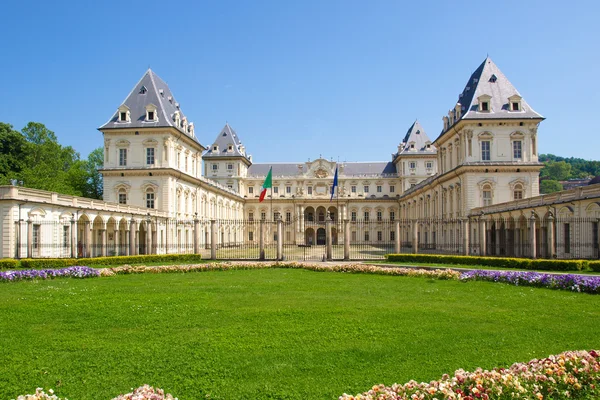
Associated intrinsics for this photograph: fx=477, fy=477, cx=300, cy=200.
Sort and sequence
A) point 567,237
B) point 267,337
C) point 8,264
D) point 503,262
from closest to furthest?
point 267,337 → point 8,264 → point 503,262 → point 567,237

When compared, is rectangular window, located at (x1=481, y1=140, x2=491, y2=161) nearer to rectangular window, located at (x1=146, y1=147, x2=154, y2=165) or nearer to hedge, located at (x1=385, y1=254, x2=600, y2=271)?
hedge, located at (x1=385, y1=254, x2=600, y2=271)

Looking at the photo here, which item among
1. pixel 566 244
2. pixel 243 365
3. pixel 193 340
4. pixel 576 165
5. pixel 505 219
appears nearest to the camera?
pixel 243 365

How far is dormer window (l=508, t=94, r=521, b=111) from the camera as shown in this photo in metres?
41.9

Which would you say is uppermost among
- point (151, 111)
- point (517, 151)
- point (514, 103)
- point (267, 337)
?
point (151, 111)

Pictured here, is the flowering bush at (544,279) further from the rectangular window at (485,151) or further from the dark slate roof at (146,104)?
the dark slate roof at (146,104)

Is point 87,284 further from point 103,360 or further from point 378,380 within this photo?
point 378,380

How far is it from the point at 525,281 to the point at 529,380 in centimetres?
1190

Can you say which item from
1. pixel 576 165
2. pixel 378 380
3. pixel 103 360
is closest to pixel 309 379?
pixel 378 380

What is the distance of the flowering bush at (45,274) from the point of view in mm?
18719

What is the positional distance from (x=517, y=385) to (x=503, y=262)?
789 inches

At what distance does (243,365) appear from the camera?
818 cm

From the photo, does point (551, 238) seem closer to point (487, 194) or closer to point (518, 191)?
point (487, 194)

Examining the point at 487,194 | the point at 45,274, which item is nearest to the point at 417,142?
the point at 487,194

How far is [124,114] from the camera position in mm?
46406
